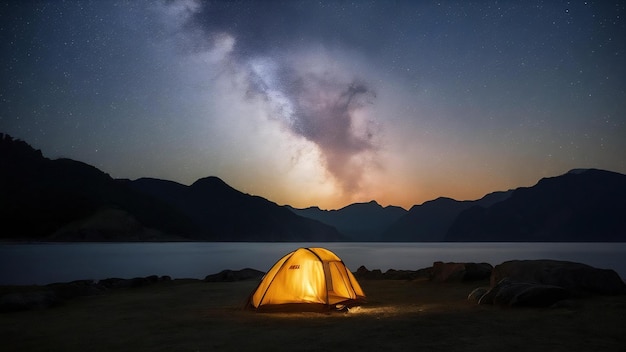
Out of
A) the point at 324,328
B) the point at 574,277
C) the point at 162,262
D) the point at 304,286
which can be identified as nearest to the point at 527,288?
the point at 574,277

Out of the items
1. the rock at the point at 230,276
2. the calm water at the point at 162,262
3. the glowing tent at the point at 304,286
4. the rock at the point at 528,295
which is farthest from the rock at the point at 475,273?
the calm water at the point at 162,262

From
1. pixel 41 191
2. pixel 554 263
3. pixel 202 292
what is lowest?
pixel 202 292

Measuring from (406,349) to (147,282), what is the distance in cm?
2174

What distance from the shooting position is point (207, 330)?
1151cm

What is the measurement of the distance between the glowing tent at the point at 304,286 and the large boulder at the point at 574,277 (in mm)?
6174

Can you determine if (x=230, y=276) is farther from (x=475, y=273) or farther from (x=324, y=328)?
(x=324, y=328)

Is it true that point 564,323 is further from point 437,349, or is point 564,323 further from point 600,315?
point 437,349

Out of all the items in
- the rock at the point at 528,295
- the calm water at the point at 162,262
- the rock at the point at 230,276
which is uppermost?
the rock at the point at 528,295

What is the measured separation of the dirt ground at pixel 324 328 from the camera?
9.49 meters

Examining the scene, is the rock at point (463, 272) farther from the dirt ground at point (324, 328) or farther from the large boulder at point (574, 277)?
the dirt ground at point (324, 328)

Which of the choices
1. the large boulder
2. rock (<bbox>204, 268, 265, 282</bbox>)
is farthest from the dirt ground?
rock (<bbox>204, 268, 265, 282</bbox>)

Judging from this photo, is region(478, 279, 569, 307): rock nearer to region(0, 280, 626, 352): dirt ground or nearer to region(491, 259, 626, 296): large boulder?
region(0, 280, 626, 352): dirt ground

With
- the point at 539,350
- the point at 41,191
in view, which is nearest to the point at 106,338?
the point at 539,350

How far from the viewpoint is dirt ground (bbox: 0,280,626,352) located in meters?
9.49
